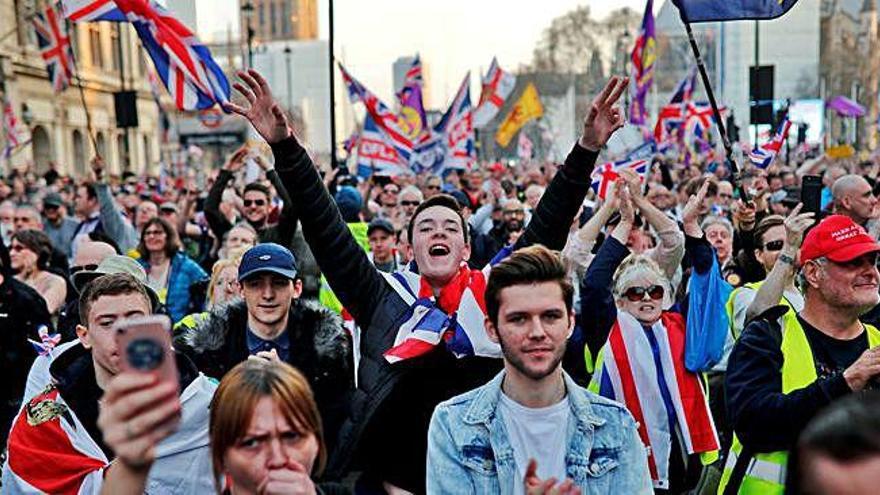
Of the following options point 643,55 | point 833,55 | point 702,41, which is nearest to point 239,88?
point 643,55

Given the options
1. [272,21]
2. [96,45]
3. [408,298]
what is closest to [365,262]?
[408,298]

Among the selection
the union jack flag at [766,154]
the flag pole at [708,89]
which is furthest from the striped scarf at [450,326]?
the union jack flag at [766,154]

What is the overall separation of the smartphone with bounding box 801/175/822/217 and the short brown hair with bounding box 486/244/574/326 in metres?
2.82

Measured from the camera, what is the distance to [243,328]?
4.88m

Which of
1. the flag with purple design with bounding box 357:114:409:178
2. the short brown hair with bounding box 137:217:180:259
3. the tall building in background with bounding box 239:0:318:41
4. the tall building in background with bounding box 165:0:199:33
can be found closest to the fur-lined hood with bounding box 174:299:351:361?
the tall building in background with bounding box 165:0:199:33

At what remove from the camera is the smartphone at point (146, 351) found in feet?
6.88

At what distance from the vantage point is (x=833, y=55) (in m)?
72.3

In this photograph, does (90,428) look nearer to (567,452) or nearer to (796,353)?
(567,452)

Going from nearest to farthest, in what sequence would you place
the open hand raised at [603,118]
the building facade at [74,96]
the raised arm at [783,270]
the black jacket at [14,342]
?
the open hand raised at [603,118]
the raised arm at [783,270]
the black jacket at [14,342]
the building facade at [74,96]

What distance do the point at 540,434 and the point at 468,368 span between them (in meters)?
0.89

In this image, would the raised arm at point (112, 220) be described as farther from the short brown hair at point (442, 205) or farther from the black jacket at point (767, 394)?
the black jacket at point (767, 394)

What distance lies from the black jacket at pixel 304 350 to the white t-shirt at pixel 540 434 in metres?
1.52

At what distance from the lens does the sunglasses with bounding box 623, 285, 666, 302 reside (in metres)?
5.40

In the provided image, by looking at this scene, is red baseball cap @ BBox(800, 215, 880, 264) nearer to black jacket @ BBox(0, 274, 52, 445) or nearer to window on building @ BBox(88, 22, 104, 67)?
black jacket @ BBox(0, 274, 52, 445)
